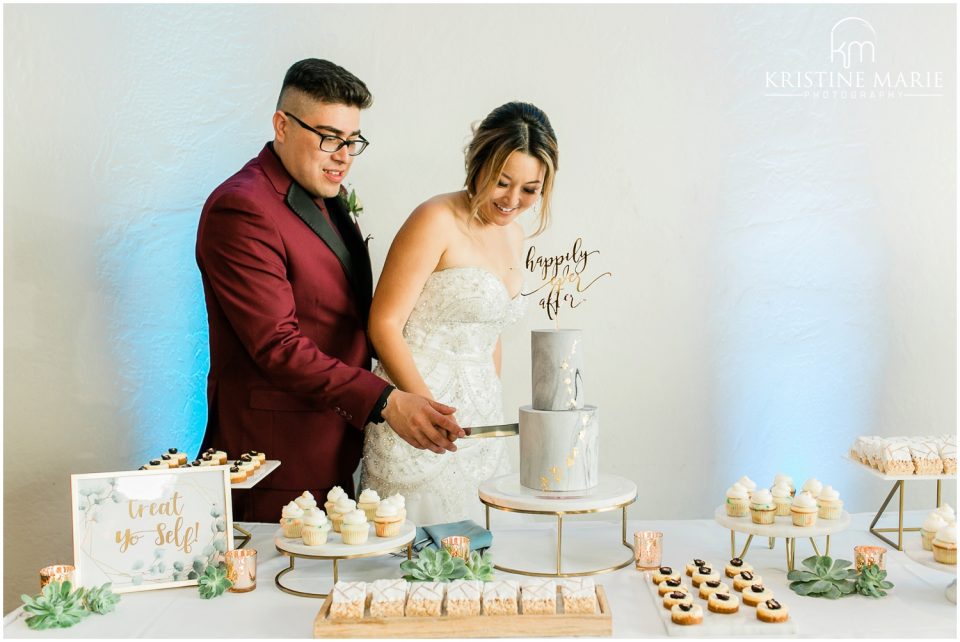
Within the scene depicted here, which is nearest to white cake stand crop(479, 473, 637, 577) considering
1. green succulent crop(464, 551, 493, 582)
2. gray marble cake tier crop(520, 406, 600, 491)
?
gray marble cake tier crop(520, 406, 600, 491)

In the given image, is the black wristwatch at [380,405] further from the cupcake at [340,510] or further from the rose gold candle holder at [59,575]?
the rose gold candle holder at [59,575]

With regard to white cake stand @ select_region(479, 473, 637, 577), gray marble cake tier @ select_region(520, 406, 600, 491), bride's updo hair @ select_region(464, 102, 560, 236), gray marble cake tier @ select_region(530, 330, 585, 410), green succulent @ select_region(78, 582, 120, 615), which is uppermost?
bride's updo hair @ select_region(464, 102, 560, 236)

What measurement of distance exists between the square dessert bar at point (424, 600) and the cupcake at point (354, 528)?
9.5 inches

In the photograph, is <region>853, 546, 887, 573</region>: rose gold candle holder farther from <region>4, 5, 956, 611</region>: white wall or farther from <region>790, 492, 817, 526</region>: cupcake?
<region>4, 5, 956, 611</region>: white wall

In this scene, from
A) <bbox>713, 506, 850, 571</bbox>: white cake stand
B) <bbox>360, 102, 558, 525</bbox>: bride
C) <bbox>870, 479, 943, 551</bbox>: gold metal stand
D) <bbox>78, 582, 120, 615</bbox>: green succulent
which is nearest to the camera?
<bbox>78, 582, 120, 615</bbox>: green succulent

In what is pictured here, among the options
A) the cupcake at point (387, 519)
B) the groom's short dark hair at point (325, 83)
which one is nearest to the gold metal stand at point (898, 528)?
the cupcake at point (387, 519)

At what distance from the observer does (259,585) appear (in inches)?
86.0

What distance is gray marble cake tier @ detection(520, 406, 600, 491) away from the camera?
2250 millimetres

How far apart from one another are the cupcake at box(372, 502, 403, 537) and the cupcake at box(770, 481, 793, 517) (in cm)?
100

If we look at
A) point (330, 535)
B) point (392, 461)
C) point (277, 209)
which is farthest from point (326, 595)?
point (277, 209)

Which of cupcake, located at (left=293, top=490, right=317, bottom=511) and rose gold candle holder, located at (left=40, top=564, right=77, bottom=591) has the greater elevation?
cupcake, located at (left=293, top=490, right=317, bottom=511)

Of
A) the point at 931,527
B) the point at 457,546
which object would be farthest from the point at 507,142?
the point at 931,527

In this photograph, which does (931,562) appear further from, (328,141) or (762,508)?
(328,141)

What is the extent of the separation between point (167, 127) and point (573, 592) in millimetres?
2790
